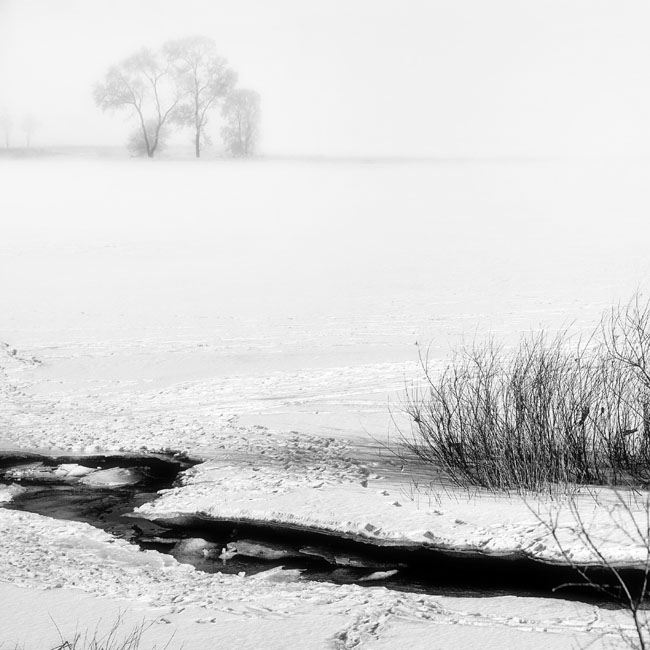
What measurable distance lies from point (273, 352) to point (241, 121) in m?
42.4

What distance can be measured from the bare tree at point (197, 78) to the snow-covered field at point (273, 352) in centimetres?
648

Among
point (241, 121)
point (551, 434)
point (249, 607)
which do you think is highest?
point (241, 121)

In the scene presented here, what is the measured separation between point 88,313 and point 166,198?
879 inches

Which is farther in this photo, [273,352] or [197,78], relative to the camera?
[197,78]

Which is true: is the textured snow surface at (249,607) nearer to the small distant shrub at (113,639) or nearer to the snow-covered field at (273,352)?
the snow-covered field at (273,352)

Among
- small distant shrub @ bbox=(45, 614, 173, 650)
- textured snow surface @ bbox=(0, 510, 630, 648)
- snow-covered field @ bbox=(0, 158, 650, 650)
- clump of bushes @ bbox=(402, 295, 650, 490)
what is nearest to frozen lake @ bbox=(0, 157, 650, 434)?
snow-covered field @ bbox=(0, 158, 650, 650)

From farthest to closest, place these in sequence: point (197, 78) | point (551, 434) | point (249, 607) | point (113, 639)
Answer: point (197, 78) < point (551, 434) < point (249, 607) < point (113, 639)

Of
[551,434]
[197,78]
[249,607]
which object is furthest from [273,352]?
[197,78]

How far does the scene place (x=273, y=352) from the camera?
1709cm

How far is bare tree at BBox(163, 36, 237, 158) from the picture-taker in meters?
52.9

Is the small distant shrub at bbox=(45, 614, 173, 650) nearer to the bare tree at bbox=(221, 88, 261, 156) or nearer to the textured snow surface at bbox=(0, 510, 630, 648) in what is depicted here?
the textured snow surface at bbox=(0, 510, 630, 648)

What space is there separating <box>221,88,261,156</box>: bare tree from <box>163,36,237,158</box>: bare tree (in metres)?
0.74

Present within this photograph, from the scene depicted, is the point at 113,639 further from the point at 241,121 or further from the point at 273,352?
the point at 241,121

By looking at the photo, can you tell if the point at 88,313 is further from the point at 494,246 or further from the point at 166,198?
the point at 166,198
